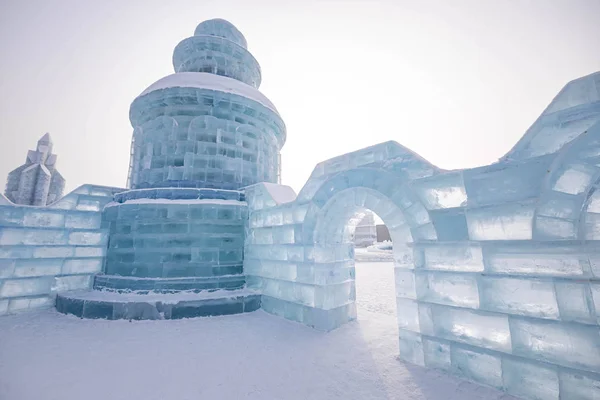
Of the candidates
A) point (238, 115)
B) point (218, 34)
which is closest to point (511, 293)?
point (238, 115)

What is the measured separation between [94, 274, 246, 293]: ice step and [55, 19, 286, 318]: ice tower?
3cm

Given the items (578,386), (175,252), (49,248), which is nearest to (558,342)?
(578,386)

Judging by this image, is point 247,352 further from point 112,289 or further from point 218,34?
point 218,34

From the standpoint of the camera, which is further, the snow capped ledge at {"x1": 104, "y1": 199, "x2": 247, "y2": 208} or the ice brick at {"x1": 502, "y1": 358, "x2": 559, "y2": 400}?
Result: the snow capped ledge at {"x1": 104, "y1": 199, "x2": 247, "y2": 208}

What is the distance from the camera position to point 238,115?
9898 millimetres

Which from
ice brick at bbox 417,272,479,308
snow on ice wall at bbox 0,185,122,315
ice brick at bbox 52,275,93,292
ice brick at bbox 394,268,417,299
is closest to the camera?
ice brick at bbox 417,272,479,308

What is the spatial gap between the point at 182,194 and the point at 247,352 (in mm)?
5534

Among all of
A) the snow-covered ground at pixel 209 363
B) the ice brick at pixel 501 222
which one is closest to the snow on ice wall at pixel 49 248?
the snow-covered ground at pixel 209 363

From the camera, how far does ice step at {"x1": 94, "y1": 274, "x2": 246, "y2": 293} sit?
7.11 metres

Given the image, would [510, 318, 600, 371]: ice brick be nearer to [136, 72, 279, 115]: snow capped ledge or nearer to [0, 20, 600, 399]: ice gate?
[0, 20, 600, 399]: ice gate

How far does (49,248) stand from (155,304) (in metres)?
4.04

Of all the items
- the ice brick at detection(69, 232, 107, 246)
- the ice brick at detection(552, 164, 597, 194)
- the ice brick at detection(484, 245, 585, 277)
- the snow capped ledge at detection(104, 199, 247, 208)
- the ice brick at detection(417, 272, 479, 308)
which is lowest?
the ice brick at detection(417, 272, 479, 308)

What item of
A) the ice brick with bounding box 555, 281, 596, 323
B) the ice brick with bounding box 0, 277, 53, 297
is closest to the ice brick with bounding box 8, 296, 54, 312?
the ice brick with bounding box 0, 277, 53, 297

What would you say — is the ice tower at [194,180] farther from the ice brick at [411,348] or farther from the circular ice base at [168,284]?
the ice brick at [411,348]
